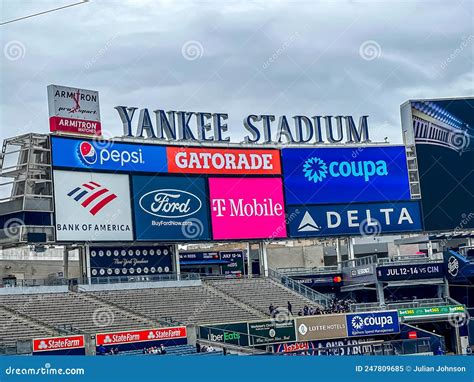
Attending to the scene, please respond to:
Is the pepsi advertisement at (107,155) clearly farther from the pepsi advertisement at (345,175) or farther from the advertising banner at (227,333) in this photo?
the advertising banner at (227,333)

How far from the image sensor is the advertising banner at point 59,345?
3491cm

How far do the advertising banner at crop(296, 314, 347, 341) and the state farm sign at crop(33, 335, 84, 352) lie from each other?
12.3 meters

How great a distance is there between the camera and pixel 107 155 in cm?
4866

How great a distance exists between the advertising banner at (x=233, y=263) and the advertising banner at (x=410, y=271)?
13374 millimetres

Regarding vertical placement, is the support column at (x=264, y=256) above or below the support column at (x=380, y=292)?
above

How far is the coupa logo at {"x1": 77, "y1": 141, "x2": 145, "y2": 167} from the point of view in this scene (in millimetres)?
47594

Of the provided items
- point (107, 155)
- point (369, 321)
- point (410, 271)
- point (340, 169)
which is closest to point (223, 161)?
point (107, 155)

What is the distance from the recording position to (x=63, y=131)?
155 ft

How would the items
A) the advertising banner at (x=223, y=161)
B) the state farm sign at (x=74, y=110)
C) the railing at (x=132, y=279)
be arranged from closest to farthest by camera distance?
1. the railing at (x=132, y=279)
2. the state farm sign at (x=74, y=110)
3. the advertising banner at (x=223, y=161)

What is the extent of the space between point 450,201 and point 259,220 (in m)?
12.8

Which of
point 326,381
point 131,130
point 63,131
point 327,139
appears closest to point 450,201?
point 327,139

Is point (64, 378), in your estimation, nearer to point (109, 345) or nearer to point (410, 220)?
point (109, 345)

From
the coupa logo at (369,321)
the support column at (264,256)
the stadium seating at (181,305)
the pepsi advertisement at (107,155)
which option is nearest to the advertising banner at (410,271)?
the support column at (264,256)

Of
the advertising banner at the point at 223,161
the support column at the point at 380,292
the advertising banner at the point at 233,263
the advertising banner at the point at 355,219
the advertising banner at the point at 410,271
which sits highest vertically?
the advertising banner at the point at 223,161
